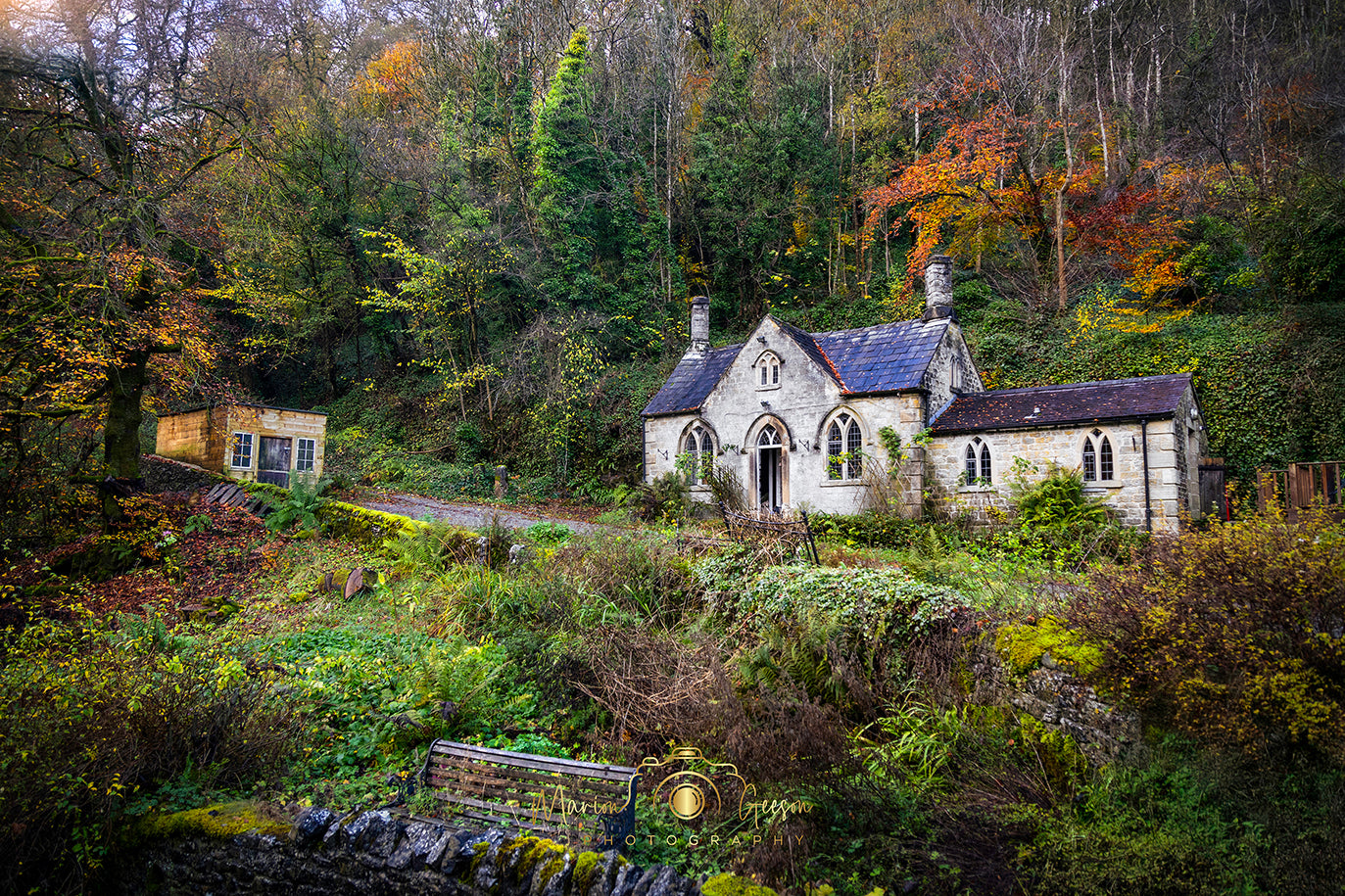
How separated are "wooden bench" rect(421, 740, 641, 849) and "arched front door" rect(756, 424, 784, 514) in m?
14.5

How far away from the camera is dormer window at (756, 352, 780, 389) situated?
20219mm

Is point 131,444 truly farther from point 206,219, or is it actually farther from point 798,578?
point 798,578

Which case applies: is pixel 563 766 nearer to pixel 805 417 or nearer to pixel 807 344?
pixel 805 417

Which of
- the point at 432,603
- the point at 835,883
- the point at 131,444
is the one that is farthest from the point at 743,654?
the point at 131,444

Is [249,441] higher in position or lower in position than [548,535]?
higher

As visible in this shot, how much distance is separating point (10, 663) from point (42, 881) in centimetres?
280

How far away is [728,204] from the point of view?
30469mm

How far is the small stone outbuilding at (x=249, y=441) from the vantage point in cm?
2039

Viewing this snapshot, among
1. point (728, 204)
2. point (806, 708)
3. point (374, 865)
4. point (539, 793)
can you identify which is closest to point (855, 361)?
point (728, 204)

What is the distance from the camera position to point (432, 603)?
1062cm

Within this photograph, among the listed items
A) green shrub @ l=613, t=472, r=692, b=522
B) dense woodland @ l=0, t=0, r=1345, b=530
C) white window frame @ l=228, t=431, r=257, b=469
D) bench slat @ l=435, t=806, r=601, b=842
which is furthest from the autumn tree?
green shrub @ l=613, t=472, r=692, b=522

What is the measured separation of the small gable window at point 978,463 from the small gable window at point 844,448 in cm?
270

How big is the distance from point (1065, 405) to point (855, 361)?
5569 mm

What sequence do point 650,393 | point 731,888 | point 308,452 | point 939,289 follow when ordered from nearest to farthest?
1. point 731,888
2. point 939,289
3. point 308,452
4. point 650,393
